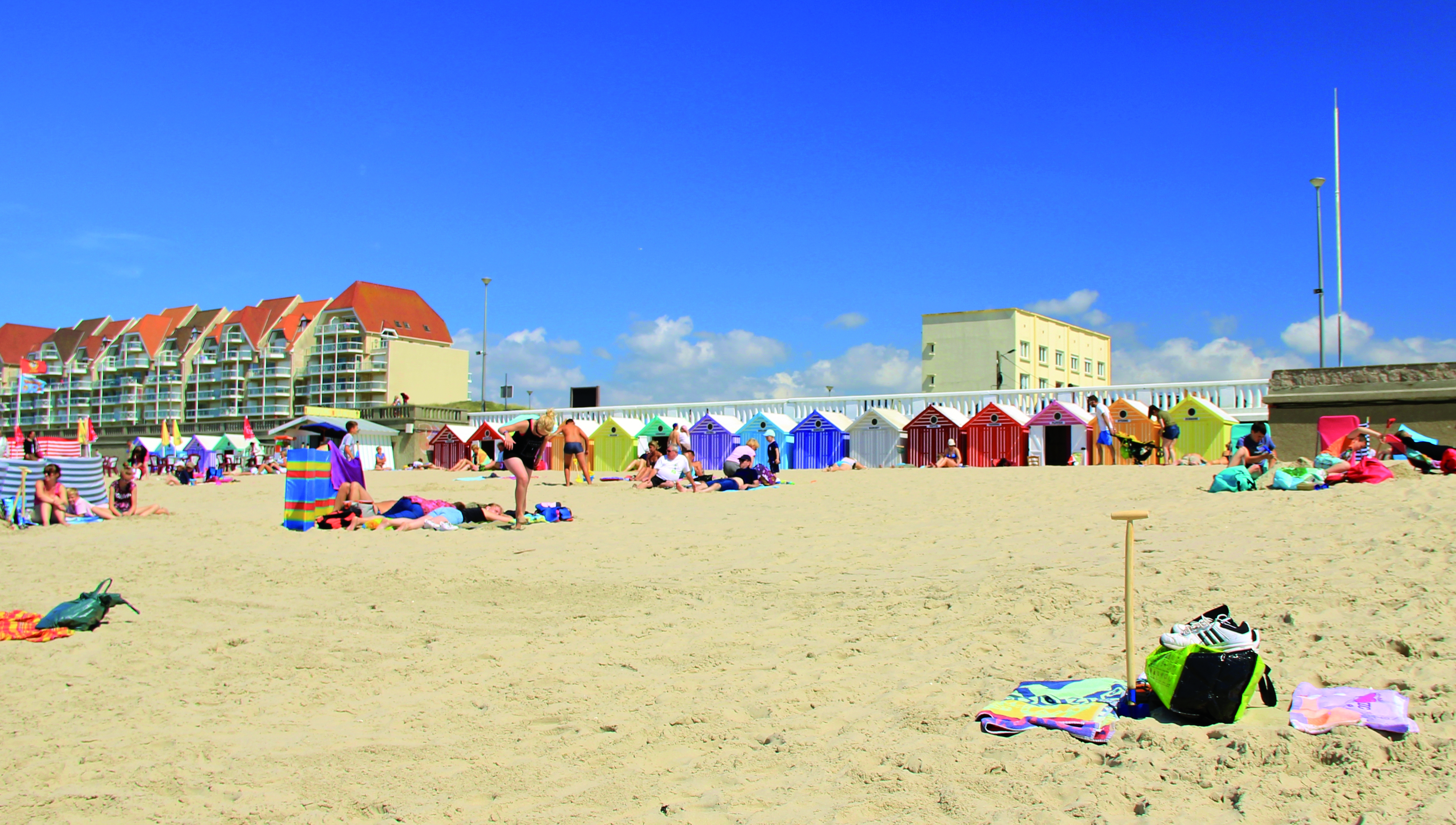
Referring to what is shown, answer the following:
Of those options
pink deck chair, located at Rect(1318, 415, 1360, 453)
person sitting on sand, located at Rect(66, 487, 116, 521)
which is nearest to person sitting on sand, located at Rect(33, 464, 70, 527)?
person sitting on sand, located at Rect(66, 487, 116, 521)

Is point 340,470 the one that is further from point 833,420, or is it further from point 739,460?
point 833,420

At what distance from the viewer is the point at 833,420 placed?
24188 millimetres

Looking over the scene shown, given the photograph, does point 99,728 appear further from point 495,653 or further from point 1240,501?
point 1240,501

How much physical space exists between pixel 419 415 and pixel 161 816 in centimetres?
4195

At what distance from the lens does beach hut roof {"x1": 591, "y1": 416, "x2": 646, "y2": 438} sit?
26.5 metres

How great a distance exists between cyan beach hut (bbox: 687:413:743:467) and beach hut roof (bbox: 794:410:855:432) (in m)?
1.62

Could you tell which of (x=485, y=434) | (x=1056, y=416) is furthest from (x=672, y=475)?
(x=485, y=434)

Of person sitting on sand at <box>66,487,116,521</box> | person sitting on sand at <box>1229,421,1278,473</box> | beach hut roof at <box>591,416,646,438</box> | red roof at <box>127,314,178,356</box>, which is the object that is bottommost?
person sitting on sand at <box>66,487,116,521</box>

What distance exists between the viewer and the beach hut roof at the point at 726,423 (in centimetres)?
2531

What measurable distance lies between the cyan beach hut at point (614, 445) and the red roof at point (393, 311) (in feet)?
135

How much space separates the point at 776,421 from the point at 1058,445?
6844mm

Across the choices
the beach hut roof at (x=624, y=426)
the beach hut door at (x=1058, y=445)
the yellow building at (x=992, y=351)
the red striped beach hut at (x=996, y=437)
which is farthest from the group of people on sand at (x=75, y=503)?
the yellow building at (x=992, y=351)

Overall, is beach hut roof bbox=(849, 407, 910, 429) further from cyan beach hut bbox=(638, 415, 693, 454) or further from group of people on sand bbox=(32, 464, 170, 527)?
group of people on sand bbox=(32, 464, 170, 527)

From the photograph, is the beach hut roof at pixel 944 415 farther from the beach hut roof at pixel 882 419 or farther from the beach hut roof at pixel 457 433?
the beach hut roof at pixel 457 433
